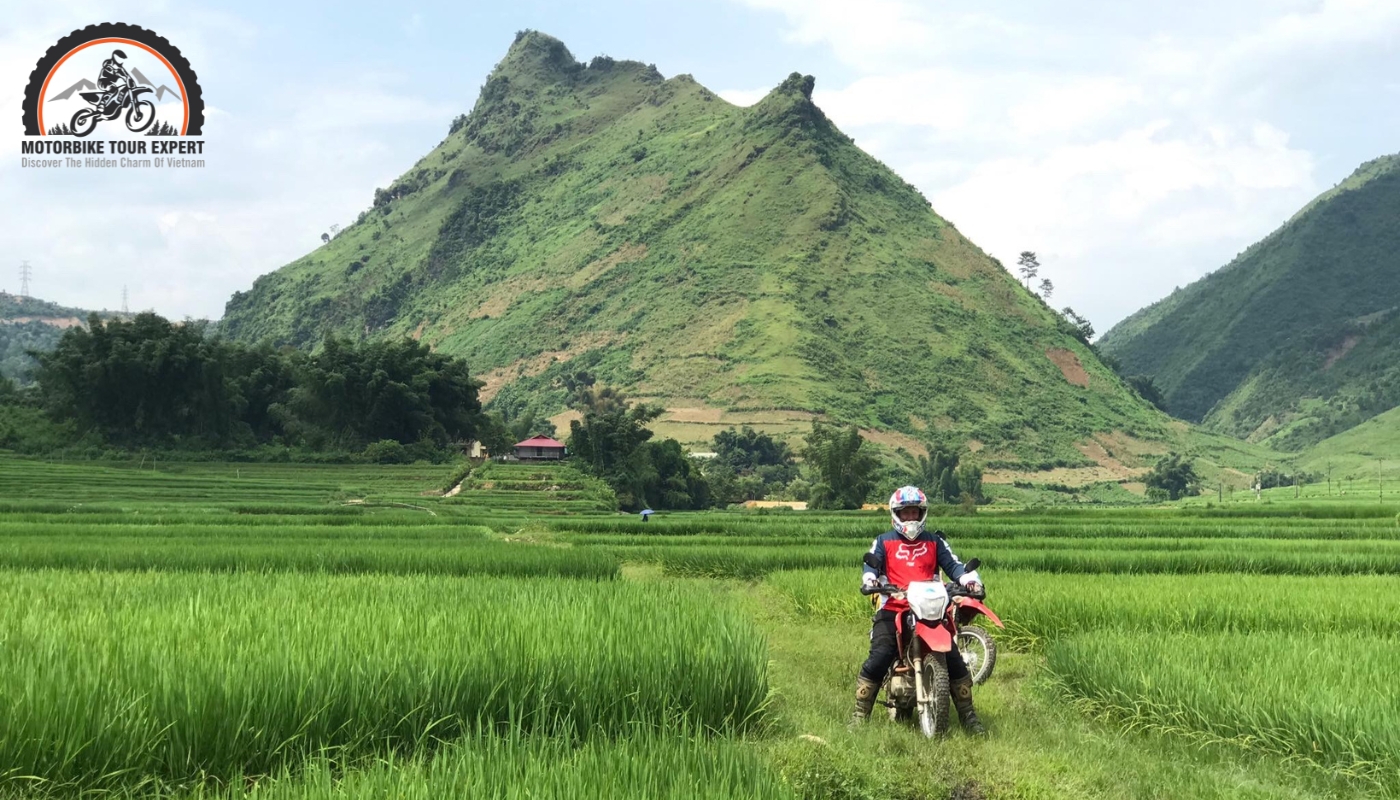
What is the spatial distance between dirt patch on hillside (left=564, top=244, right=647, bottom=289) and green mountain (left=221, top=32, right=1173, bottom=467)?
1.04 feet

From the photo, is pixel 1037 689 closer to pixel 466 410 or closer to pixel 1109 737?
pixel 1109 737

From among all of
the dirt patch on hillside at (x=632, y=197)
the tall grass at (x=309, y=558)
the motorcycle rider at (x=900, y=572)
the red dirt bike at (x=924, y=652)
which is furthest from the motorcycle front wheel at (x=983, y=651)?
the dirt patch on hillside at (x=632, y=197)

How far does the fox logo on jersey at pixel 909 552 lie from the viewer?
8758mm

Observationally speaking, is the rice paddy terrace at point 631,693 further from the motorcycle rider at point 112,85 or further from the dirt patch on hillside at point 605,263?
the dirt patch on hillside at point 605,263

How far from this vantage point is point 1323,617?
1236 cm

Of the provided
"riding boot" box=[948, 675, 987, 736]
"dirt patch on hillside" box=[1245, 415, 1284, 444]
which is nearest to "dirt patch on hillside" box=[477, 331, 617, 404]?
"dirt patch on hillside" box=[1245, 415, 1284, 444]

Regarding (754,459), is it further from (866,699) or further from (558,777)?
(558,777)

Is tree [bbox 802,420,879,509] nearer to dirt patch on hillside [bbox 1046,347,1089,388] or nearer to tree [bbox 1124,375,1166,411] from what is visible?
dirt patch on hillside [bbox 1046,347,1089,388]

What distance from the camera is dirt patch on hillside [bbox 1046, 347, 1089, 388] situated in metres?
137

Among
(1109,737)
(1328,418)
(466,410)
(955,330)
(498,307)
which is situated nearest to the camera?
(1109,737)

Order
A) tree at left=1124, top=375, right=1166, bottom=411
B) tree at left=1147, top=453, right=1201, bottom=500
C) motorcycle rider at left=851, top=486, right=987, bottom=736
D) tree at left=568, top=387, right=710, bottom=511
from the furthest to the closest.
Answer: tree at left=1124, top=375, right=1166, bottom=411, tree at left=1147, top=453, right=1201, bottom=500, tree at left=568, top=387, right=710, bottom=511, motorcycle rider at left=851, top=486, right=987, bottom=736

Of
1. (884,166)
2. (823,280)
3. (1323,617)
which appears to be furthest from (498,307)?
(1323,617)

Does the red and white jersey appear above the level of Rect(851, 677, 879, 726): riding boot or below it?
above

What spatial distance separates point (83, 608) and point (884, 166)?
18182 cm
